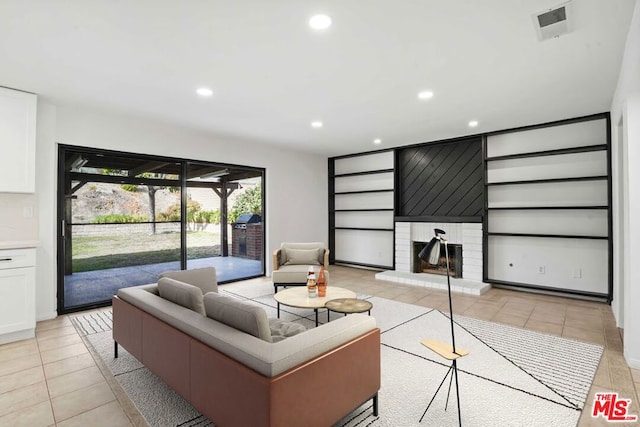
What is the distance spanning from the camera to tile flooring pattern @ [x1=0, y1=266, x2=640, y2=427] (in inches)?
82.2

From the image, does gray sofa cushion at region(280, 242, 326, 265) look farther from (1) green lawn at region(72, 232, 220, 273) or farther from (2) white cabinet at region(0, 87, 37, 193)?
(2) white cabinet at region(0, 87, 37, 193)

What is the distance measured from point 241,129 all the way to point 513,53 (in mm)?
3764

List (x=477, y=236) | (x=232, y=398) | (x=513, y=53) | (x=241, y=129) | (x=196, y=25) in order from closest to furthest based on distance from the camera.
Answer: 1. (x=232, y=398)
2. (x=196, y=25)
3. (x=513, y=53)
4. (x=241, y=129)
5. (x=477, y=236)

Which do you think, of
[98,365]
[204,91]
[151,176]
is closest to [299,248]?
[151,176]

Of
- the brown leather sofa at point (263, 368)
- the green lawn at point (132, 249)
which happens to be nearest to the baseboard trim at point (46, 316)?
the green lawn at point (132, 249)

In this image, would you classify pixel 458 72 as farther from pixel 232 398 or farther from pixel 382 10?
pixel 232 398

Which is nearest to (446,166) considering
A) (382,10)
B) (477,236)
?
(477,236)

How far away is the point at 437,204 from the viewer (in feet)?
20.0

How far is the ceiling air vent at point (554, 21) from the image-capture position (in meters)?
2.12

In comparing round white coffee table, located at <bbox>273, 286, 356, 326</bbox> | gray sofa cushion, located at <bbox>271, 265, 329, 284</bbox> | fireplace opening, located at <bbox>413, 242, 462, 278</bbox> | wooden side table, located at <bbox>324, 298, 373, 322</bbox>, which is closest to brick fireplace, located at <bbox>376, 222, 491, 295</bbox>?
fireplace opening, located at <bbox>413, 242, 462, 278</bbox>

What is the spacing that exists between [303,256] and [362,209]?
2554mm

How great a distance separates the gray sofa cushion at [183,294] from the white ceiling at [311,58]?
187 centimetres

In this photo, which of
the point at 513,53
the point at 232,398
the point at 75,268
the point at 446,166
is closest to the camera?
the point at 232,398

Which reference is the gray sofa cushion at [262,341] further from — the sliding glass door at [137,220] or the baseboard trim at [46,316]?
the sliding glass door at [137,220]
